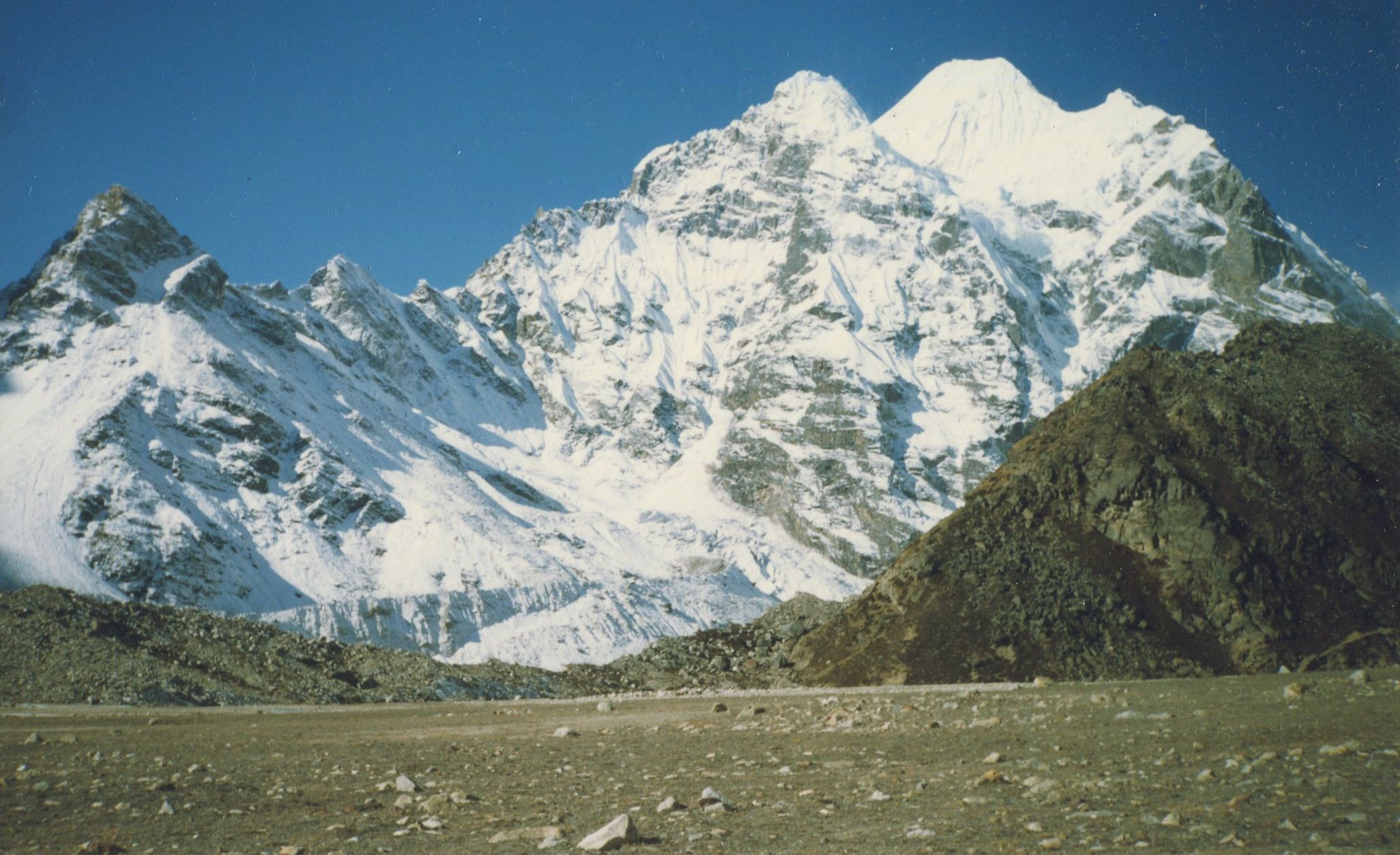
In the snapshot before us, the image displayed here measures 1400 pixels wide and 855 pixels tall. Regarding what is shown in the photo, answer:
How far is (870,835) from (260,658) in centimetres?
5777

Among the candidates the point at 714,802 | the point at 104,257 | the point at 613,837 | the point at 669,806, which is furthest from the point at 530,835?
the point at 104,257

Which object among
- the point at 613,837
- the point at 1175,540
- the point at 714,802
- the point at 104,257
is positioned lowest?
the point at 714,802

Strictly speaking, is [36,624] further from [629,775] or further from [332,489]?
[332,489]

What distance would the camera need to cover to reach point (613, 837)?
8938 mm

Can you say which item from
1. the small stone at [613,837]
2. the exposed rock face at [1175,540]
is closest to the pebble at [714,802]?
the small stone at [613,837]

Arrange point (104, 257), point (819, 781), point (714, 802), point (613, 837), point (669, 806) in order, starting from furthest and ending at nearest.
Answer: point (104, 257) → point (819, 781) → point (714, 802) → point (669, 806) → point (613, 837)

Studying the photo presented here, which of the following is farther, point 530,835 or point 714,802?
point 714,802

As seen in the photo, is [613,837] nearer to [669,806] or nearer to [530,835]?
[530,835]

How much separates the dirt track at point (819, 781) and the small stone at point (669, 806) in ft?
0.35

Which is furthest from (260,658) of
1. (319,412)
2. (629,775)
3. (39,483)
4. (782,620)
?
(319,412)

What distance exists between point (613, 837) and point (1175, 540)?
3449 cm

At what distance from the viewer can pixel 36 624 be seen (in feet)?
170

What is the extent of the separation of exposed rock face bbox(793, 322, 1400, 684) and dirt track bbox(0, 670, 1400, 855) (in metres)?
12.2

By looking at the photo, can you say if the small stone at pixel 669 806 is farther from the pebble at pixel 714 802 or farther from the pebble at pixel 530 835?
the pebble at pixel 530 835
